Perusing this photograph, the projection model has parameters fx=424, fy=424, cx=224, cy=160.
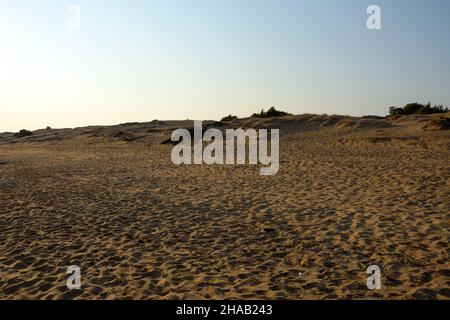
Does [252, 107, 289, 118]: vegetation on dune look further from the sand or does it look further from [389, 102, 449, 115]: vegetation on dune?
the sand

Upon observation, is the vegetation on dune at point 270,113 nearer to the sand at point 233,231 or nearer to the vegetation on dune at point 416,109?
the vegetation on dune at point 416,109

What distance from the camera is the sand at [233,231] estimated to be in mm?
6578

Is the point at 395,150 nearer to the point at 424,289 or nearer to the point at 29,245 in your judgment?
the point at 424,289

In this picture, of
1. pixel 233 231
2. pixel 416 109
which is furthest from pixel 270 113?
pixel 233 231

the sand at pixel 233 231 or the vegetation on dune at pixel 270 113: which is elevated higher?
the vegetation on dune at pixel 270 113

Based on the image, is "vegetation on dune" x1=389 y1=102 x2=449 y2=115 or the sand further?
"vegetation on dune" x1=389 y1=102 x2=449 y2=115

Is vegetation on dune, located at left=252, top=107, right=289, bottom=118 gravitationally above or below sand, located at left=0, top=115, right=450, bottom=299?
above

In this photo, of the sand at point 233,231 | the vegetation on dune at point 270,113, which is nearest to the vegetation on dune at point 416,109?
the vegetation on dune at point 270,113

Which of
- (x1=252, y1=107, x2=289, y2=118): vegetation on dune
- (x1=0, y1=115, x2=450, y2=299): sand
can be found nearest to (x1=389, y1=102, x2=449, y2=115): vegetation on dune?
(x1=252, y1=107, x2=289, y2=118): vegetation on dune

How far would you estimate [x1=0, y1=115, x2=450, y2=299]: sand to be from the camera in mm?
6578

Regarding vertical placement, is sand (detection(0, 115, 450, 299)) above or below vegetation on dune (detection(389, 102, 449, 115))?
below

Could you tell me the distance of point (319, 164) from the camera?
63.6 ft

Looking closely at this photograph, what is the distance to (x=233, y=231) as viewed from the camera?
371 inches
